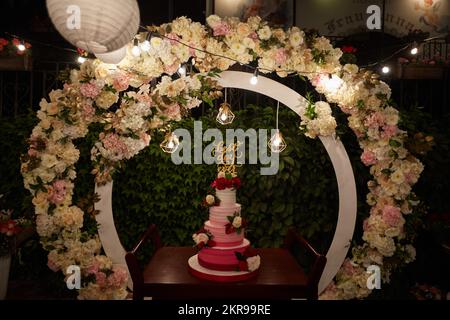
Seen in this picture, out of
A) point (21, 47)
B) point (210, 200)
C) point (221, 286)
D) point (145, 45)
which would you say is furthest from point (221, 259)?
point (21, 47)

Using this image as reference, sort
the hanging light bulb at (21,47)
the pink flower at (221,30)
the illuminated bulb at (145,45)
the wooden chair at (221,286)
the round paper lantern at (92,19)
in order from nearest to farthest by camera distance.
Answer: the round paper lantern at (92,19) < the wooden chair at (221,286) < the illuminated bulb at (145,45) < the pink flower at (221,30) < the hanging light bulb at (21,47)

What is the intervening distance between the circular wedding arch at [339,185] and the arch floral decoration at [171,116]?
0.12m

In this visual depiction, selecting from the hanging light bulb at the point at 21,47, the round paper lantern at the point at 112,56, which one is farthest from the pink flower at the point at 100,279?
the hanging light bulb at the point at 21,47

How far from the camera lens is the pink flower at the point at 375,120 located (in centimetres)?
357

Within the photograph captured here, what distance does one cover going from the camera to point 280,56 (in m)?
3.58

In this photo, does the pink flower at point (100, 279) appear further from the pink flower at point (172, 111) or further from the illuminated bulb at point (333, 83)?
the illuminated bulb at point (333, 83)

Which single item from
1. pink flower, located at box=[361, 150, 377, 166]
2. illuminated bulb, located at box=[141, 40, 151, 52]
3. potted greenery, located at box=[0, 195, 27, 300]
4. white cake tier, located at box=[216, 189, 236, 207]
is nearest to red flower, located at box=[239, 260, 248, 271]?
white cake tier, located at box=[216, 189, 236, 207]

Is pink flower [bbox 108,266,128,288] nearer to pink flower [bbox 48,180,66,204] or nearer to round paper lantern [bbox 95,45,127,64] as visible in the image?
pink flower [bbox 48,180,66,204]

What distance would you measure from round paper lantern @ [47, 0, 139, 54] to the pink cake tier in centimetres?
179

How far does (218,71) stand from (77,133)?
4.66 ft

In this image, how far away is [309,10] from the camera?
730 centimetres

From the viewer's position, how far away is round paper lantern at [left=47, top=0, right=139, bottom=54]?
2.22 m

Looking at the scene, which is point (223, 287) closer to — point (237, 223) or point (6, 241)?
point (237, 223)
